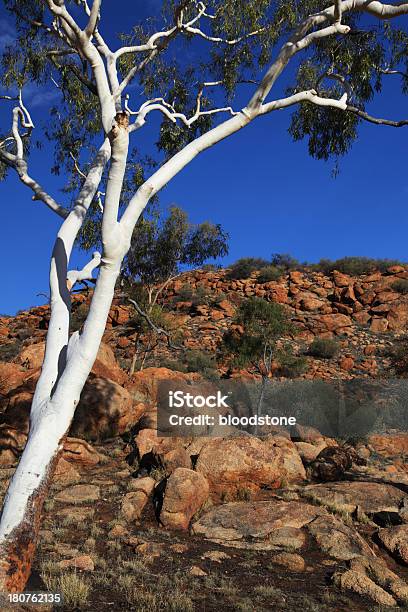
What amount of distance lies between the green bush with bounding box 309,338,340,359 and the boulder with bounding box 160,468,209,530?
66.5ft

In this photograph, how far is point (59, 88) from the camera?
436 inches

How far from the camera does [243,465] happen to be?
9.64 m

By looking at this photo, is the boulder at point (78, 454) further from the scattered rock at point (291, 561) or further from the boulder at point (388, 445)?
the boulder at point (388, 445)

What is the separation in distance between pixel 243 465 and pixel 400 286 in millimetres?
26798

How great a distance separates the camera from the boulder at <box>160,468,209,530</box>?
814 centimetres

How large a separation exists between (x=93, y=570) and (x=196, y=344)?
79.2ft

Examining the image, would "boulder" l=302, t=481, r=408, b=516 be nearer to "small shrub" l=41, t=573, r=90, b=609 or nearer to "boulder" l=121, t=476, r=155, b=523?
"boulder" l=121, t=476, r=155, b=523

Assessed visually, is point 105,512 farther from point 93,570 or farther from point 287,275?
point 287,275

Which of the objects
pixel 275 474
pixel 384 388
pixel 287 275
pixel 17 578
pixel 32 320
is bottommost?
pixel 17 578

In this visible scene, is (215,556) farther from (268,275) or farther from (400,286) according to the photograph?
(268,275)

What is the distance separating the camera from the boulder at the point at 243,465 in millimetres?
9477

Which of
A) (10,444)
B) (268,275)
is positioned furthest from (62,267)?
(268,275)

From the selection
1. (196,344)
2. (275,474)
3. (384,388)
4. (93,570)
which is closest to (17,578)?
(93,570)

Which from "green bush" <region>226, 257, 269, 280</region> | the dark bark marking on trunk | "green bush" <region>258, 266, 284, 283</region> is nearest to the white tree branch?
the dark bark marking on trunk
